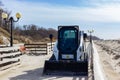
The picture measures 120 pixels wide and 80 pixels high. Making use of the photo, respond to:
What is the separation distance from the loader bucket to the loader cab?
124 cm

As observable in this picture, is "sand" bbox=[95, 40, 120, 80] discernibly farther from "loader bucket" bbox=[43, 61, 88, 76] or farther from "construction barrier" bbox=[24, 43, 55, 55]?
"construction barrier" bbox=[24, 43, 55, 55]

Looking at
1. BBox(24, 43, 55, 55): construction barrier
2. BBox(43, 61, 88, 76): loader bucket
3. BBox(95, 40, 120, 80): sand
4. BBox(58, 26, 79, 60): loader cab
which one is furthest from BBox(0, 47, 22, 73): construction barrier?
BBox(24, 43, 55, 55): construction barrier

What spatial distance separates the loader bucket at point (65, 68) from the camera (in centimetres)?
1831

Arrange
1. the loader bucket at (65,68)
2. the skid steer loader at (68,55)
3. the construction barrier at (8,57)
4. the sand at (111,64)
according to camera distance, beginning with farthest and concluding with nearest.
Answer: the sand at (111,64) → the construction barrier at (8,57) → the skid steer loader at (68,55) → the loader bucket at (65,68)

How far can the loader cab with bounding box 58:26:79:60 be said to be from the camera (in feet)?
65.5

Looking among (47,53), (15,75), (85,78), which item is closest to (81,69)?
(85,78)

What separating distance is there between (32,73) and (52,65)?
3.41 ft

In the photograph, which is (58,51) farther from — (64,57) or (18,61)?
(18,61)

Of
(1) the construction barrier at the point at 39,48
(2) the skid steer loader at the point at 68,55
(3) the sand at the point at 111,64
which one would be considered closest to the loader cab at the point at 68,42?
(2) the skid steer loader at the point at 68,55

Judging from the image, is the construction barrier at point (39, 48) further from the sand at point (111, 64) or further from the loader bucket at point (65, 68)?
the loader bucket at point (65, 68)

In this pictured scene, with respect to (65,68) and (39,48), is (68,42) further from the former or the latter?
(39,48)

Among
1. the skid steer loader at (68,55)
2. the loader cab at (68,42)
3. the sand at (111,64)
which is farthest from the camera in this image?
the sand at (111,64)

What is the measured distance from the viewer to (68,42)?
67.2ft

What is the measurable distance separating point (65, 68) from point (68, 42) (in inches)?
88.0
